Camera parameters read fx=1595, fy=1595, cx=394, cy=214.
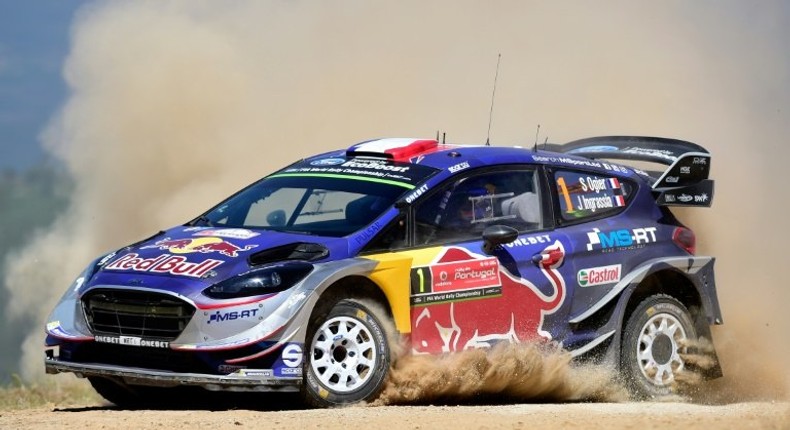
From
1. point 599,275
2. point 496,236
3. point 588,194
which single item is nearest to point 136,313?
point 496,236

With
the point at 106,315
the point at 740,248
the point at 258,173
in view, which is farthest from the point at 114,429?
the point at 258,173

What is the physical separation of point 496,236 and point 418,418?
1.79 meters

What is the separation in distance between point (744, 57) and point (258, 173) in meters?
7.17

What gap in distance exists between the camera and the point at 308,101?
22.6 meters

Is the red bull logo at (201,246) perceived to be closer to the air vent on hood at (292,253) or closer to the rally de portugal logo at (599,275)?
the air vent on hood at (292,253)

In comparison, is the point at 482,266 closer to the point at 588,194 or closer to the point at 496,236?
the point at 496,236

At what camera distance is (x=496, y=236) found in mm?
9750

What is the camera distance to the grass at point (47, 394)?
40.7ft

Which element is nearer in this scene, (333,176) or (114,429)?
(114,429)

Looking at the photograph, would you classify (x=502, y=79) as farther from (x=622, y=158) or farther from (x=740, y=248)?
(x=622, y=158)

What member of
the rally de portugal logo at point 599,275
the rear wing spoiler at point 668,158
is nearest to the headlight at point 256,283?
the rally de portugal logo at point 599,275

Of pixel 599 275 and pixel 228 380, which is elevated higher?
pixel 599 275

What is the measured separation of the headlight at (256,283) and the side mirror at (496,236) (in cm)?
138

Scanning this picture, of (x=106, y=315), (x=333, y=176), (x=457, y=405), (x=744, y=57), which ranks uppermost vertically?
(x=744, y=57)
